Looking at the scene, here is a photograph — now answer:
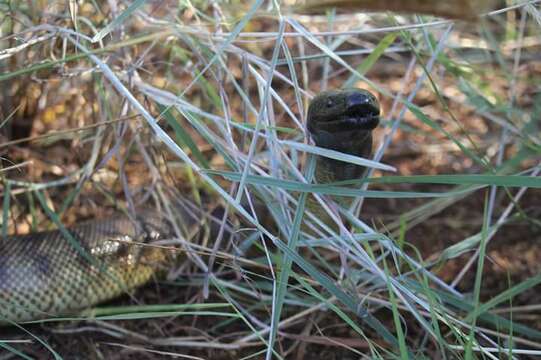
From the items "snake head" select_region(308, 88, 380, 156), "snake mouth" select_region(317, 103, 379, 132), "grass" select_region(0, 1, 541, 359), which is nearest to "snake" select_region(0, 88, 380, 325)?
"grass" select_region(0, 1, 541, 359)

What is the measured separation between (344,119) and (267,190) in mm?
400

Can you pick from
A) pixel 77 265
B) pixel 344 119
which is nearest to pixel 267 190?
pixel 344 119

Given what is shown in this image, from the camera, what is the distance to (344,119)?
249 centimetres

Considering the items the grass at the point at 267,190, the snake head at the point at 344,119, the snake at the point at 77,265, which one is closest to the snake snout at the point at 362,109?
the snake head at the point at 344,119

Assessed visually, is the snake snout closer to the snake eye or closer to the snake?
the snake eye

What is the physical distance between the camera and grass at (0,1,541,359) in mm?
2211

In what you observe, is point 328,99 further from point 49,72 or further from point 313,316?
point 49,72

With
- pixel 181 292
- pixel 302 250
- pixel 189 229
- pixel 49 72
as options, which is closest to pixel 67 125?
pixel 49 72

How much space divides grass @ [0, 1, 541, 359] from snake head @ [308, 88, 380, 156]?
0.09m

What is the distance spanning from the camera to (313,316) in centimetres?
289

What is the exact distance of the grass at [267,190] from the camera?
2.21 meters

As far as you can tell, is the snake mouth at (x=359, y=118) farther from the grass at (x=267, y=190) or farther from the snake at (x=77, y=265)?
the snake at (x=77, y=265)

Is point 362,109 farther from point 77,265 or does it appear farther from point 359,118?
point 77,265

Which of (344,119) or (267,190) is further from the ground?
(344,119)
